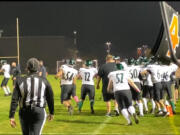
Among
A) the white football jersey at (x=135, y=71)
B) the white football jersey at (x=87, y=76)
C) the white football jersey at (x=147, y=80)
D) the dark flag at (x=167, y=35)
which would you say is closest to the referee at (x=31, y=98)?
the dark flag at (x=167, y=35)

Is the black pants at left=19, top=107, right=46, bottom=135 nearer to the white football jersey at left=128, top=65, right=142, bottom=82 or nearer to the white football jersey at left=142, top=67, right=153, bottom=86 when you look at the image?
the white football jersey at left=128, top=65, right=142, bottom=82

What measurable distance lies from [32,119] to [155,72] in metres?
7.98

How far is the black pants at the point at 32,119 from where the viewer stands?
6035mm

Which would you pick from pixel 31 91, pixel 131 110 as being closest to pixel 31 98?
pixel 31 91

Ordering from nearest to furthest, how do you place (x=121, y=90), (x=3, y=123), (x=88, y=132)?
(x=88, y=132), (x=121, y=90), (x=3, y=123)

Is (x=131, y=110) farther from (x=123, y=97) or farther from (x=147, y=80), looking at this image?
(x=147, y=80)

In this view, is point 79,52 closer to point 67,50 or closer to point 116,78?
point 67,50

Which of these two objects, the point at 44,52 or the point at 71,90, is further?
the point at 44,52

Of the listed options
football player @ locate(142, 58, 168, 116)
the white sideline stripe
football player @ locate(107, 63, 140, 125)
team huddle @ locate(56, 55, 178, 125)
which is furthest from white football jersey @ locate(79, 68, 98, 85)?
football player @ locate(107, 63, 140, 125)

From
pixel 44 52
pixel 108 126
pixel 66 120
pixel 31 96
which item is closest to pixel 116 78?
pixel 108 126

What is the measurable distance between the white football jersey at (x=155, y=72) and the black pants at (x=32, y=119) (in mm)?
7702

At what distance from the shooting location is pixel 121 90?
11031 millimetres

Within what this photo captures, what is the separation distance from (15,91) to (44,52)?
223ft

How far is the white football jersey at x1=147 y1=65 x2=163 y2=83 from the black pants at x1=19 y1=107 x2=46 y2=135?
770 centimetres
